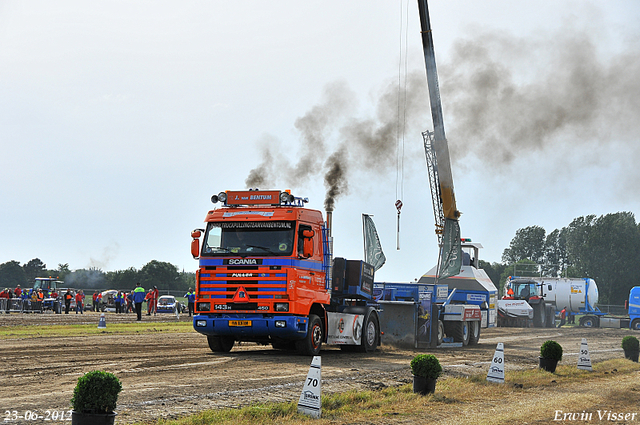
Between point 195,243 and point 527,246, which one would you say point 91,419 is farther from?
point 527,246

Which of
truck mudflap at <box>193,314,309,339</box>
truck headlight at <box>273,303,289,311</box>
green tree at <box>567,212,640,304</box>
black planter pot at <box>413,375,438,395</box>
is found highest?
green tree at <box>567,212,640,304</box>

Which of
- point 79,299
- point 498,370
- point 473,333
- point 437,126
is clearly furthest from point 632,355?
point 79,299

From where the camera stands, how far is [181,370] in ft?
45.2

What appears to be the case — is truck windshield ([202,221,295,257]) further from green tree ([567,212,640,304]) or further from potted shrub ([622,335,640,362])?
green tree ([567,212,640,304])

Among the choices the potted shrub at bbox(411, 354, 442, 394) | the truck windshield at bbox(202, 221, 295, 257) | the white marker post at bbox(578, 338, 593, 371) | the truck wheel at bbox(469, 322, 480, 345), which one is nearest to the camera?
the potted shrub at bbox(411, 354, 442, 394)

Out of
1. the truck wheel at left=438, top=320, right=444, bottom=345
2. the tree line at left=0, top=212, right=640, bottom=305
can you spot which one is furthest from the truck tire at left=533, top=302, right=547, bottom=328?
the tree line at left=0, top=212, right=640, bottom=305

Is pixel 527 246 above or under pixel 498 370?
above

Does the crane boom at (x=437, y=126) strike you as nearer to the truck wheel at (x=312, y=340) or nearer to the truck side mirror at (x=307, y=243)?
the truck wheel at (x=312, y=340)

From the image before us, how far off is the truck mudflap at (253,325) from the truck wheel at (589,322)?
135ft

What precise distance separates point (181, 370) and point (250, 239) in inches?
155

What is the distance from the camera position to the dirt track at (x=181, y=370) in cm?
1009

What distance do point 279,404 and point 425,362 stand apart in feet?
10.6

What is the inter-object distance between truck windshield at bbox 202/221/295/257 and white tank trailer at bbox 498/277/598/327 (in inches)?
1177

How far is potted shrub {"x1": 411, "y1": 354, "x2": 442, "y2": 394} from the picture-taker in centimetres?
1214
